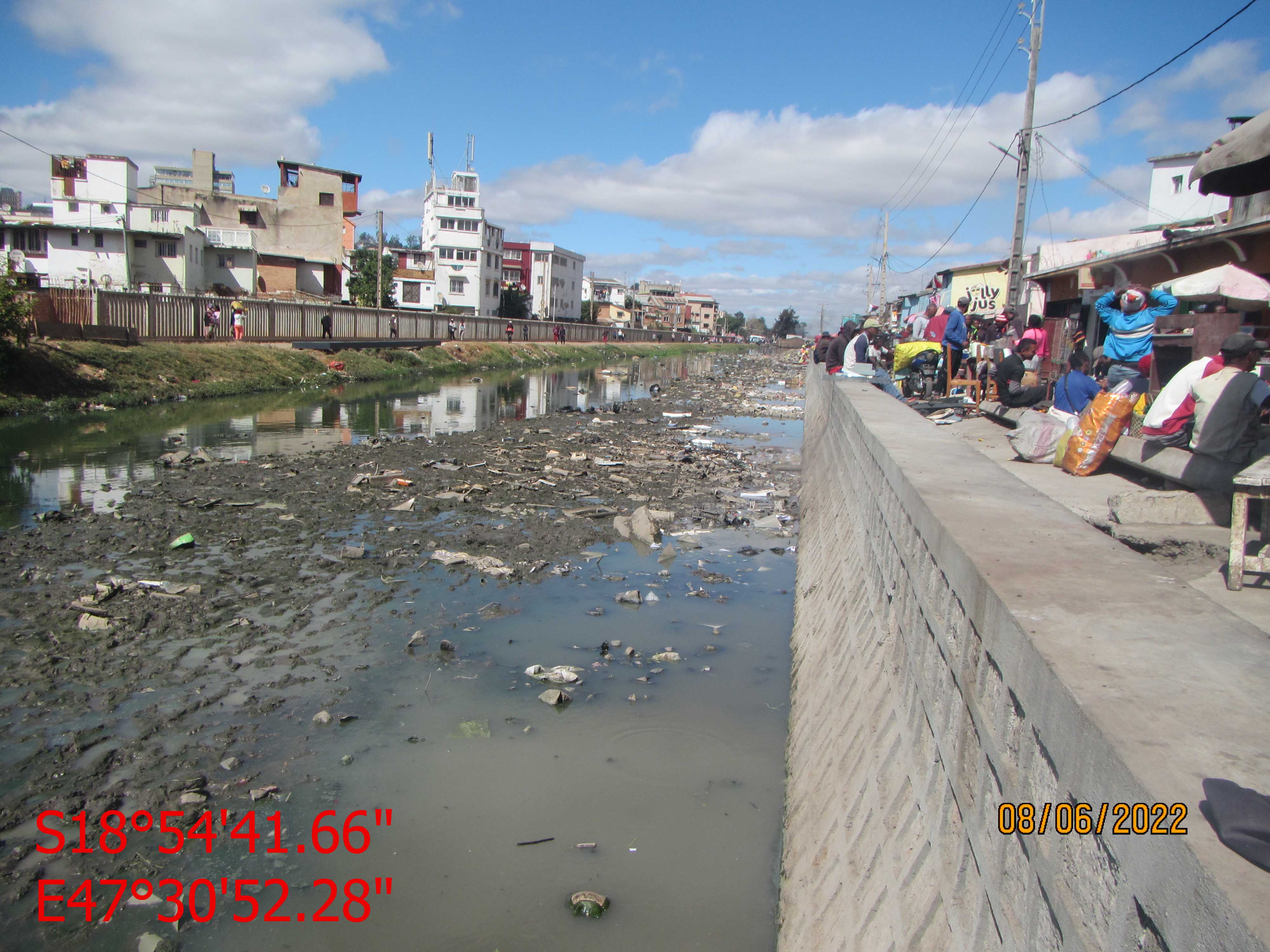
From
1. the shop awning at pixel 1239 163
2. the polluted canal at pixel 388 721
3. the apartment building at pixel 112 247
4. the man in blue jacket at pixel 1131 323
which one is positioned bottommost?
the polluted canal at pixel 388 721

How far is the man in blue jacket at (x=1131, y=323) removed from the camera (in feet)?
28.8

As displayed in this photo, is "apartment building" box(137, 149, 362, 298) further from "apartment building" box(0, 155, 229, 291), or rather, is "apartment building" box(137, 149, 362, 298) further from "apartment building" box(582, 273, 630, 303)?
"apartment building" box(582, 273, 630, 303)


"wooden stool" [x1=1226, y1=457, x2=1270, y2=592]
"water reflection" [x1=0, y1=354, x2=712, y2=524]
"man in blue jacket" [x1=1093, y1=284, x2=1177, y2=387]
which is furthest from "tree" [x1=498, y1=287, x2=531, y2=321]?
"wooden stool" [x1=1226, y1=457, x2=1270, y2=592]

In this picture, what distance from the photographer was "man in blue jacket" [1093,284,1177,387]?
8.77 m

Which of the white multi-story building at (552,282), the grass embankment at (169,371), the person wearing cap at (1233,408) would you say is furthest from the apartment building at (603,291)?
the person wearing cap at (1233,408)

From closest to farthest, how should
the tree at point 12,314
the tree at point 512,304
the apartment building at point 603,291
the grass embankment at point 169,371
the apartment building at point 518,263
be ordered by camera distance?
the tree at point 12,314
the grass embankment at point 169,371
the tree at point 512,304
the apartment building at point 518,263
the apartment building at point 603,291

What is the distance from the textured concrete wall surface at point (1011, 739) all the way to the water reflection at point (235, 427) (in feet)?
35.9

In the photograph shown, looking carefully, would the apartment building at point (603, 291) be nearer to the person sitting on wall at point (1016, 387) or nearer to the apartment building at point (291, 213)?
the apartment building at point (291, 213)

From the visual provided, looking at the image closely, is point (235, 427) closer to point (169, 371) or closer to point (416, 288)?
point (169, 371)

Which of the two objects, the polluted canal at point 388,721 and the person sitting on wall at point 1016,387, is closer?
the polluted canal at point 388,721

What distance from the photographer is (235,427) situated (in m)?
19.8

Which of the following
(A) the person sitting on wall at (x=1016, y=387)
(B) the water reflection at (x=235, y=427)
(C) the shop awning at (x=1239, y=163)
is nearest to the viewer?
(C) the shop awning at (x=1239, y=163)

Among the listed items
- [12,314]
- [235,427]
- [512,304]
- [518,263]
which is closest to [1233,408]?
[235,427]

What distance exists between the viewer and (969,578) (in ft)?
10.4
